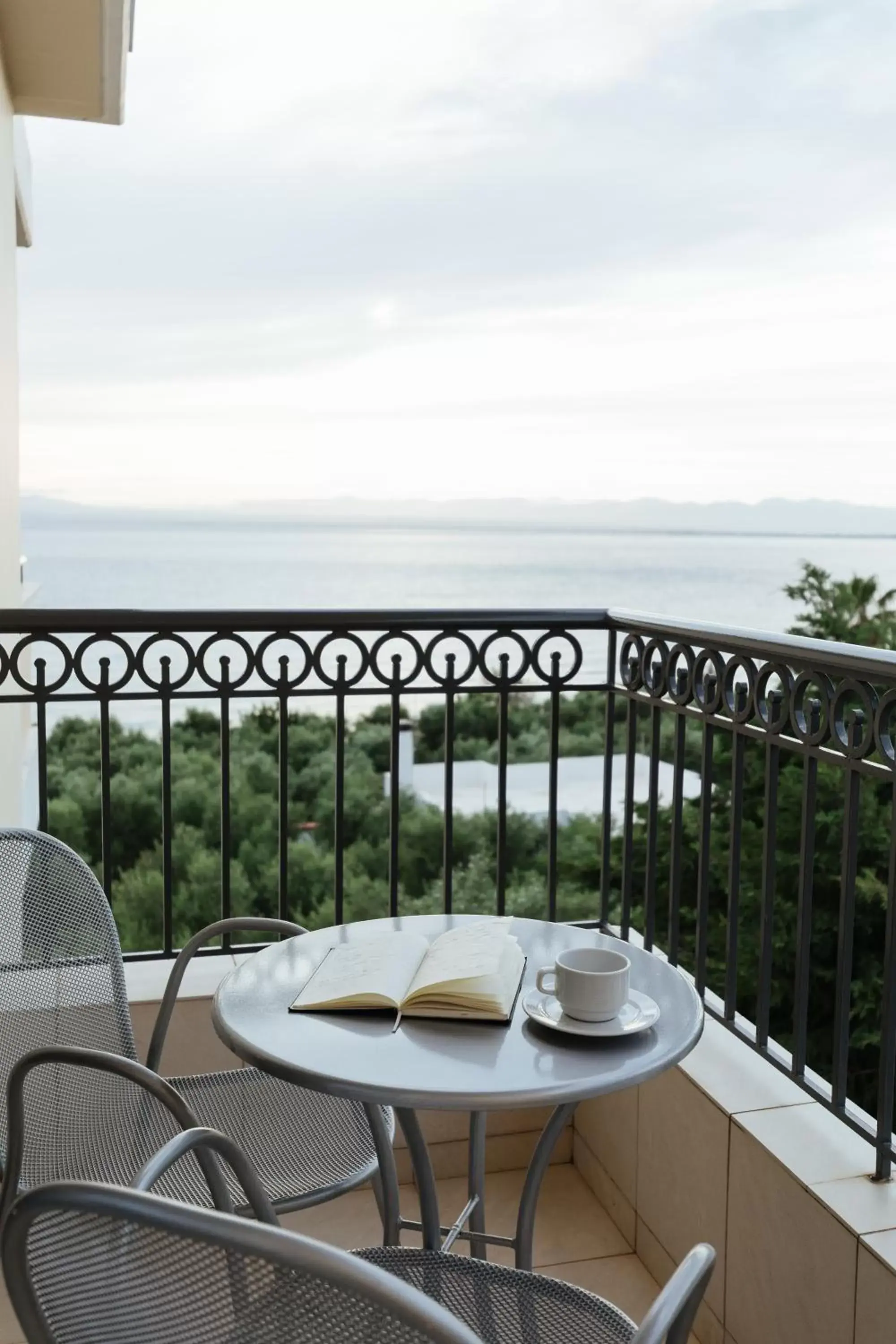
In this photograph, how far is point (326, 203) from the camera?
23984 millimetres

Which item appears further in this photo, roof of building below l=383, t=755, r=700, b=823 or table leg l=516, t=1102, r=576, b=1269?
roof of building below l=383, t=755, r=700, b=823

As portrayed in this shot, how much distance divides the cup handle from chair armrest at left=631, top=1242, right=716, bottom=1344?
16.4 inches

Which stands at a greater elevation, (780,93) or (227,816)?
(780,93)

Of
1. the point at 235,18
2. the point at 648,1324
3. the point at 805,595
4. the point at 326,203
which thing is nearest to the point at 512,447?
the point at 326,203

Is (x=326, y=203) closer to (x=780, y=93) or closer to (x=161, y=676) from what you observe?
(x=780, y=93)

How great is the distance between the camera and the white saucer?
1422 mm

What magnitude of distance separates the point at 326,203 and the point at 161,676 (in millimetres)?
23619

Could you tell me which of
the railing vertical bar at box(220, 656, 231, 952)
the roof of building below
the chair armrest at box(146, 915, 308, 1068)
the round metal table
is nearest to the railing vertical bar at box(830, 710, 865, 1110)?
the round metal table

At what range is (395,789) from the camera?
2.94 metres

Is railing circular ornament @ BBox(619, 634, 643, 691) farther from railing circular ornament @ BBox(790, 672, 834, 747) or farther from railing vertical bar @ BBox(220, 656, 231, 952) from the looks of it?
railing vertical bar @ BBox(220, 656, 231, 952)

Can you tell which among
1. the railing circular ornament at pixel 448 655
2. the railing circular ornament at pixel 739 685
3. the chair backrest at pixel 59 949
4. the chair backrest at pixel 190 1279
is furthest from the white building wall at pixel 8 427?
the chair backrest at pixel 190 1279

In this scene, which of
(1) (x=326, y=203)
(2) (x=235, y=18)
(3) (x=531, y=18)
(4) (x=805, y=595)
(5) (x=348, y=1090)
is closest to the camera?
(5) (x=348, y=1090)

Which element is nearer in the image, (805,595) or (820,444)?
(805,595)

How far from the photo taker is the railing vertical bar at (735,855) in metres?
2.21
